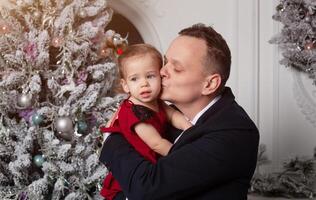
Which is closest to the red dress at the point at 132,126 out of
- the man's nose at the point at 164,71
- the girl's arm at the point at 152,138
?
the girl's arm at the point at 152,138

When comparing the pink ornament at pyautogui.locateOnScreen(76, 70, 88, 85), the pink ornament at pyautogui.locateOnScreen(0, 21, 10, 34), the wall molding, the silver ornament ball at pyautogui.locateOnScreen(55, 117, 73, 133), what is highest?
the wall molding

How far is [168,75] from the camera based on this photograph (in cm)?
163

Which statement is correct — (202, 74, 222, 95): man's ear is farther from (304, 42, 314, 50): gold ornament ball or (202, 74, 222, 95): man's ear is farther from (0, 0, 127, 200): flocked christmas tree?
(304, 42, 314, 50): gold ornament ball

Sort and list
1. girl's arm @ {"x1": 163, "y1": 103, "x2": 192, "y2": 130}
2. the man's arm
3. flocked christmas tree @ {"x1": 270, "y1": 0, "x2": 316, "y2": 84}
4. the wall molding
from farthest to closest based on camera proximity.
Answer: the wall molding, flocked christmas tree @ {"x1": 270, "y1": 0, "x2": 316, "y2": 84}, girl's arm @ {"x1": 163, "y1": 103, "x2": 192, "y2": 130}, the man's arm

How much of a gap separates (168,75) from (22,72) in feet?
2.95

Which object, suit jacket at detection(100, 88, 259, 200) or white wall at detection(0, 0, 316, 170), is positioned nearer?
suit jacket at detection(100, 88, 259, 200)

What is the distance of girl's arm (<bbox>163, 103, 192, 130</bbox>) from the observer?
172cm

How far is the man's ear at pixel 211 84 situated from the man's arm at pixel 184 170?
18 centimetres

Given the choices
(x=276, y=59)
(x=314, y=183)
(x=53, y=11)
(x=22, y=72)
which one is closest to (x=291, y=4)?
(x=276, y=59)

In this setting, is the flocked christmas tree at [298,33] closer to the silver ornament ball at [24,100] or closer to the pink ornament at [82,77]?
the pink ornament at [82,77]

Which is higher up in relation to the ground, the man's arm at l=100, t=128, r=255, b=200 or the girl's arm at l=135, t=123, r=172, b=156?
the girl's arm at l=135, t=123, r=172, b=156

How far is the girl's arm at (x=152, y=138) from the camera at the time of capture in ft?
5.36

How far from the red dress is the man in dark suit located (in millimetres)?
40

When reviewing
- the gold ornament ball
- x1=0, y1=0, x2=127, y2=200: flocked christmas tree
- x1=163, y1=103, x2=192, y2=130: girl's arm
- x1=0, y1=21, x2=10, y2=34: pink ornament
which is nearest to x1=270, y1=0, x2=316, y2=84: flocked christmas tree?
the gold ornament ball
